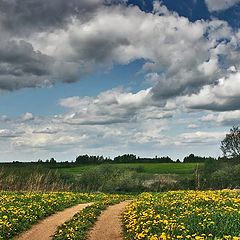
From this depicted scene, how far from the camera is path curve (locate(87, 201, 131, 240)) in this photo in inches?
682

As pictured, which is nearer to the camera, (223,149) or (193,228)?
(193,228)

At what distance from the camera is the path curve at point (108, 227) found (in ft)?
56.9

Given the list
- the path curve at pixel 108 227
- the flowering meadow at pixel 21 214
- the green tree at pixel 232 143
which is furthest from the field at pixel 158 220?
the green tree at pixel 232 143

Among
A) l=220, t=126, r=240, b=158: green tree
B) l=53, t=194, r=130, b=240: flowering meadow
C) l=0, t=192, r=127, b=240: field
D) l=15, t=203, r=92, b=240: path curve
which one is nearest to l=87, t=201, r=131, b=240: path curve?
l=53, t=194, r=130, b=240: flowering meadow

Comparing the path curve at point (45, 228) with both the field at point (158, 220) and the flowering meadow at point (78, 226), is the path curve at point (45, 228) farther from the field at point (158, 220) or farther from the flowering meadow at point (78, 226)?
the flowering meadow at point (78, 226)

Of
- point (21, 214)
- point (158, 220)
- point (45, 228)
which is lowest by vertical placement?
point (45, 228)

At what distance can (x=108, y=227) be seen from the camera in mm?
19469

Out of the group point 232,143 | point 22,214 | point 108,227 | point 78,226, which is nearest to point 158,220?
point 78,226

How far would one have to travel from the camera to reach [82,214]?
2205 cm

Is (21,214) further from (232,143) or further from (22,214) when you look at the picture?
(232,143)

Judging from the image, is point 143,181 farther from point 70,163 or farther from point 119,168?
point 70,163

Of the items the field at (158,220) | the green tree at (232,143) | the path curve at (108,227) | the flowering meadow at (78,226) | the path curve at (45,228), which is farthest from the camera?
the green tree at (232,143)

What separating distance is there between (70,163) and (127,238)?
115 metres

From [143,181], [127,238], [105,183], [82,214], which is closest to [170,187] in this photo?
[143,181]
